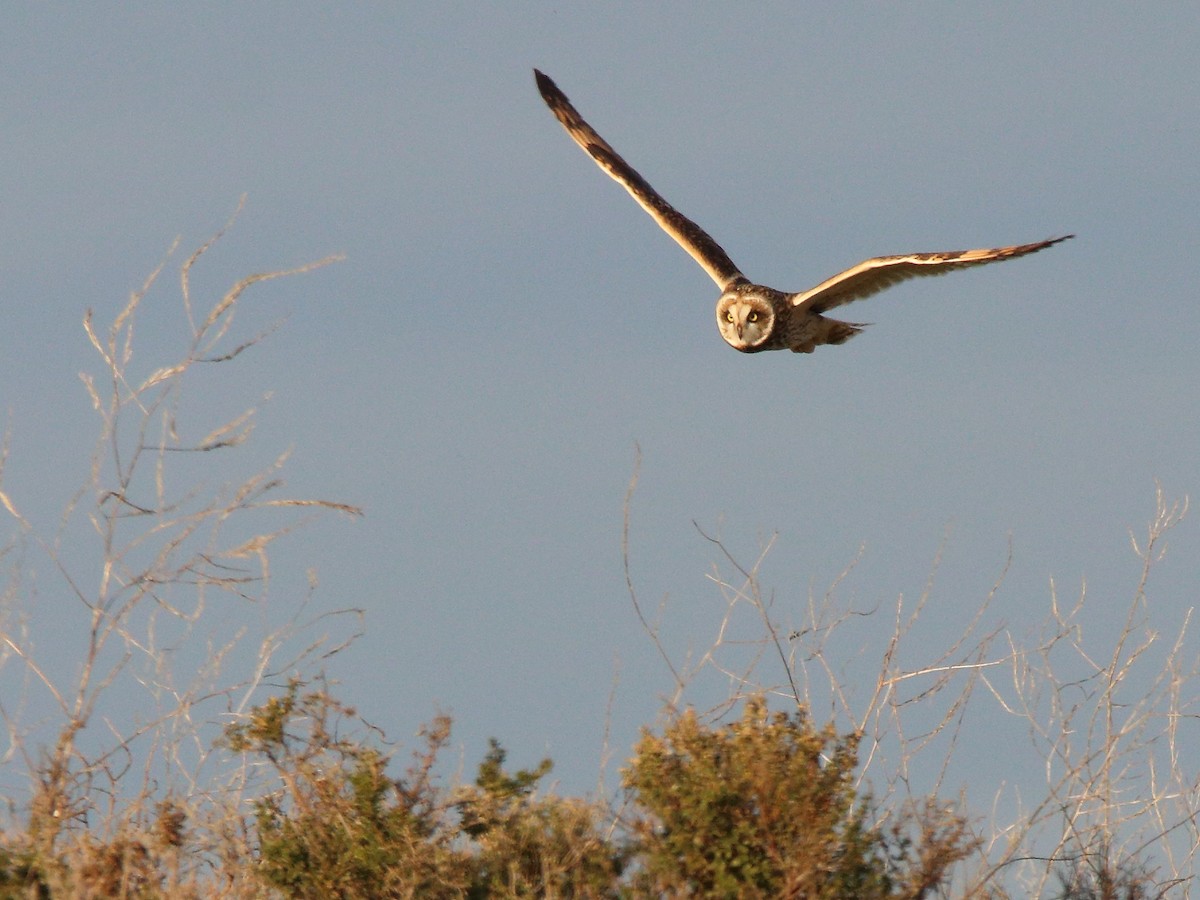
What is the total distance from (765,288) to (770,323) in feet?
0.93

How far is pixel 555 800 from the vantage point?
6.02 meters

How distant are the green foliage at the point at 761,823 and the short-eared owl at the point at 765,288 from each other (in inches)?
159

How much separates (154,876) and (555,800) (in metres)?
1.47

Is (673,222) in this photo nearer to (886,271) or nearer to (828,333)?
(828,333)

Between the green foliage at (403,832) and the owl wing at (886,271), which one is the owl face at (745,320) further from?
the green foliage at (403,832)

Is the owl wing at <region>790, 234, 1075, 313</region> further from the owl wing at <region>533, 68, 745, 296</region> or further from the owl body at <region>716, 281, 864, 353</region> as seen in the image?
the owl wing at <region>533, 68, 745, 296</region>

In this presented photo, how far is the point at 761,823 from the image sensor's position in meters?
5.65

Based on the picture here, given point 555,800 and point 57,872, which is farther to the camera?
point 555,800

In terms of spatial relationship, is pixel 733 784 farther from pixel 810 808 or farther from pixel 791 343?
pixel 791 343

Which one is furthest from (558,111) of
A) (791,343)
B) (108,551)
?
(108,551)

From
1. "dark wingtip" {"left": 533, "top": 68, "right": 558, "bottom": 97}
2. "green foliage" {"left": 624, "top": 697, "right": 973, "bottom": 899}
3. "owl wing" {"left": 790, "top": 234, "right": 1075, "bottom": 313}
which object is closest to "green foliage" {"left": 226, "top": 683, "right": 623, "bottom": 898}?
"green foliage" {"left": 624, "top": 697, "right": 973, "bottom": 899}

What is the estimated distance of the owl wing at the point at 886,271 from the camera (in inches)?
343

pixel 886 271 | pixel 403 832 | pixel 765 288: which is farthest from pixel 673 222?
pixel 403 832

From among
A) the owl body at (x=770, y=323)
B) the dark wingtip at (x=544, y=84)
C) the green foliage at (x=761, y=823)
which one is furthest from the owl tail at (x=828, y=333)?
the green foliage at (x=761, y=823)
